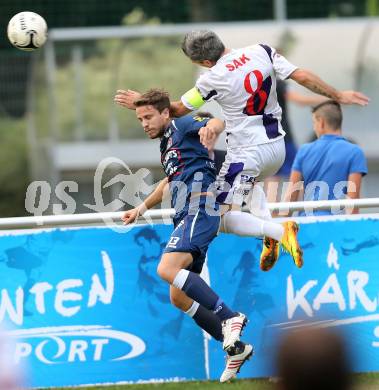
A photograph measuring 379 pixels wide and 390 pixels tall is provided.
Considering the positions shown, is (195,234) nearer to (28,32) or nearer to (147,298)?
(147,298)

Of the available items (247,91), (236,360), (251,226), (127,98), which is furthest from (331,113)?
(236,360)

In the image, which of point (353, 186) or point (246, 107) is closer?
point (246, 107)

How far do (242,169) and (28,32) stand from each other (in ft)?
6.90

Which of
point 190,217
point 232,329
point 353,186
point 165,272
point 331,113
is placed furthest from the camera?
point 331,113

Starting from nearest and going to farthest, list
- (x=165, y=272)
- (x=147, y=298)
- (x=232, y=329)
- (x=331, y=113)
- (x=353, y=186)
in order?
(x=232, y=329) < (x=165, y=272) < (x=147, y=298) < (x=353, y=186) < (x=331, y=113)

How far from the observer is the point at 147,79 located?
52.4ft

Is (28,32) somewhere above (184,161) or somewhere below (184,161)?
above

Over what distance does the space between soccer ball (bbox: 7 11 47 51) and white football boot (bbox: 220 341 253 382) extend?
9.51 feet

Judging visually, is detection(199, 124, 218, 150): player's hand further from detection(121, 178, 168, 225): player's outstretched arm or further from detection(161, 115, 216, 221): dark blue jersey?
detection(121, 178, 168, 225): player's outstretched arm

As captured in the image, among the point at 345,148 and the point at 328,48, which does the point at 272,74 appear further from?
the point at 328,48

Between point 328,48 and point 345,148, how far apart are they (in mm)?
8342

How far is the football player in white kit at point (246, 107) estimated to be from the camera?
651 centimetres

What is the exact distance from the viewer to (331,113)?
7602 mm

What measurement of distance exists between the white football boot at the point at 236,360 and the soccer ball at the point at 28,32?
2898 millimetres
